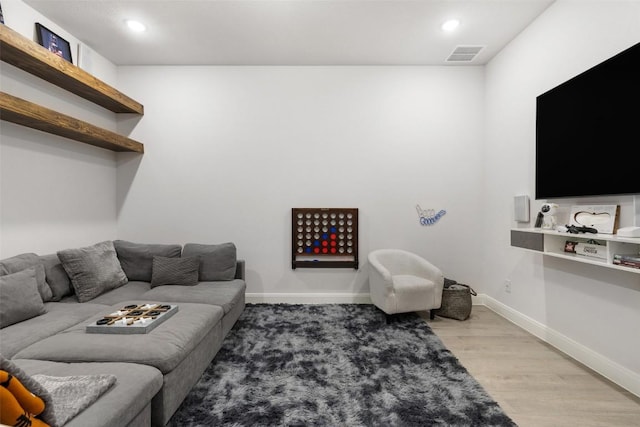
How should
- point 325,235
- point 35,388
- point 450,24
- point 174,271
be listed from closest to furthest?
1. point 35,388
2. point 450,24
3. point 174,271
4. point 325,235

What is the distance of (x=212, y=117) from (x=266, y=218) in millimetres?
1435

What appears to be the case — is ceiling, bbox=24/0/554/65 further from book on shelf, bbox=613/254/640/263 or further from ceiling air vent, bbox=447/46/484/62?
book on shelf, bbox=613/254/640/263


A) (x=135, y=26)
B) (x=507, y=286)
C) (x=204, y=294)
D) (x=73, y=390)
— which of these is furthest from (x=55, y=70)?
(x=507, y=286)

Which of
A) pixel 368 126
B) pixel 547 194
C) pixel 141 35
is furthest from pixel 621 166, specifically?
pixel 141 35

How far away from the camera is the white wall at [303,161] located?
150 inches

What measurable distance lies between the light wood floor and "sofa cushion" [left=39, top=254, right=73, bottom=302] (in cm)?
332

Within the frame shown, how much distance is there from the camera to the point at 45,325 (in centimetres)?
199

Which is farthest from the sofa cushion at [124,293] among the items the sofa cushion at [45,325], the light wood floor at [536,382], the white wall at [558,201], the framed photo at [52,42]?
the white wall at [558,201]

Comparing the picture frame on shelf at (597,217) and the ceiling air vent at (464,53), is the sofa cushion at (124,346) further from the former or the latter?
the ceiling air vent at (464,53)

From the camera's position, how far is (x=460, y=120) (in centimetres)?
383

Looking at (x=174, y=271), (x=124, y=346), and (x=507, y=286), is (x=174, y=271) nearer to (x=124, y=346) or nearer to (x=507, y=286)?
(x=124, y=346)

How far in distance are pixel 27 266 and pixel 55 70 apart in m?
1.65

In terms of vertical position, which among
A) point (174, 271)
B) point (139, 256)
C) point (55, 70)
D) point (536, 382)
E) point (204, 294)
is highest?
point (55, 70)

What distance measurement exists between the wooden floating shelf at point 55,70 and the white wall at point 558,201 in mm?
4239
